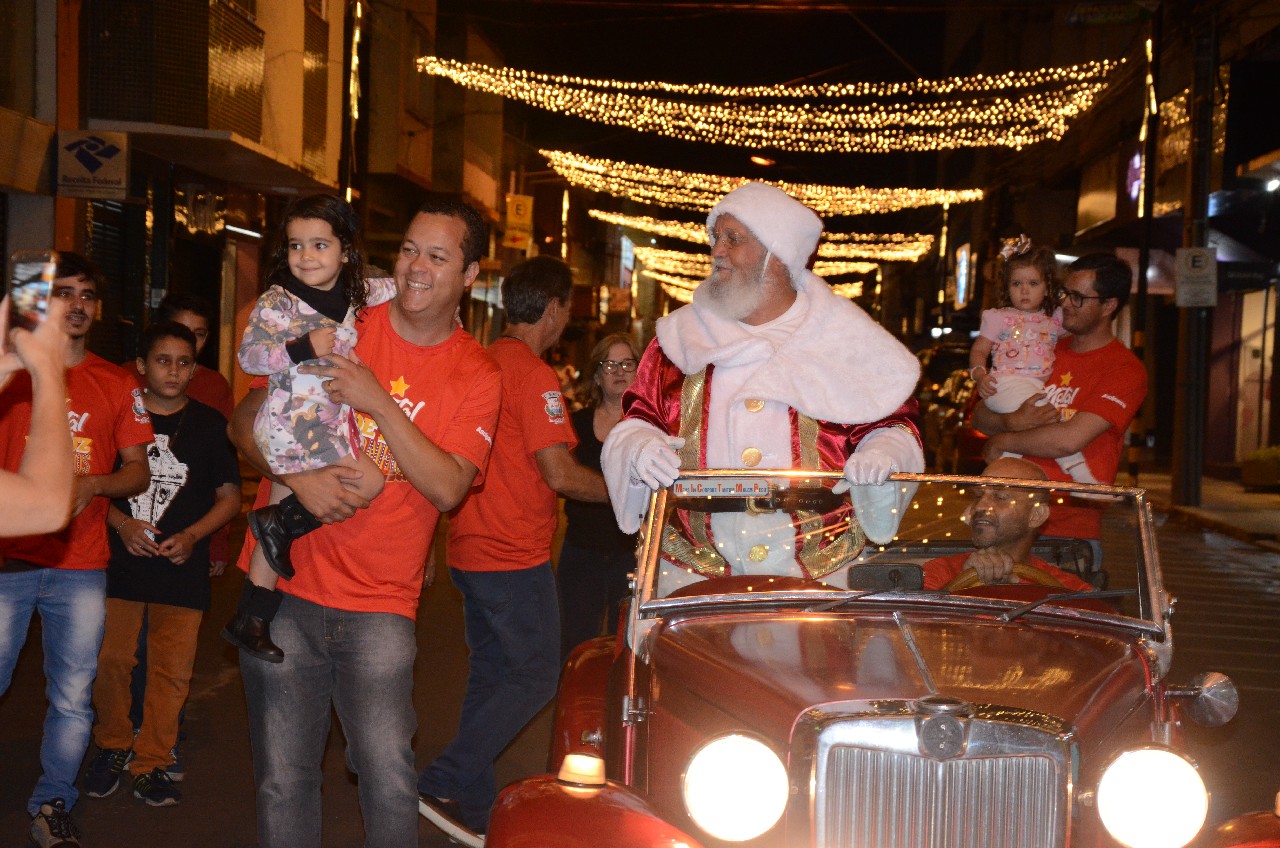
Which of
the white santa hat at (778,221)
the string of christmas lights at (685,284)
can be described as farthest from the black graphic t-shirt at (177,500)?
the string of christmas lights at (685,284)

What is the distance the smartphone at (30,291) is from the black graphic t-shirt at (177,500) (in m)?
3.45

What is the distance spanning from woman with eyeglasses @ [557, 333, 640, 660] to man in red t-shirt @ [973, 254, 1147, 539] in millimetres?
1793

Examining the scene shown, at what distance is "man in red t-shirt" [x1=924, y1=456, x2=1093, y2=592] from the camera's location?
3.93m

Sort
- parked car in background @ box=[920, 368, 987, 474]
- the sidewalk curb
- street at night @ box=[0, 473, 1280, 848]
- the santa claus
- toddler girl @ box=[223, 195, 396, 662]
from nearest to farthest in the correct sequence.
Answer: toddler girl @ box=[223, 195, 396, 662] → the santa claus → street at night @ box=[0, 473, 1280, 848] → the sidewalk curb → parked car in background @ box=[920, 368, 987, 474]

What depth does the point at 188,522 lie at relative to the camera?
6102mm

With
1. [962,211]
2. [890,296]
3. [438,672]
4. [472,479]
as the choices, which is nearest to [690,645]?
[472,479]

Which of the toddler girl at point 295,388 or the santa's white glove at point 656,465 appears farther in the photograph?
the santa's white glove at point 656,465

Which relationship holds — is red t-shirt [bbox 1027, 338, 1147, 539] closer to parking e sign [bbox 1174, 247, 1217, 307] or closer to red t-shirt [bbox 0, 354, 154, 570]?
red t-shirt [bbox 0, 354, 154, 570]

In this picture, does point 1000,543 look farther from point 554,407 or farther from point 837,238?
point 837,238

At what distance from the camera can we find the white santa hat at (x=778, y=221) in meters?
4.74

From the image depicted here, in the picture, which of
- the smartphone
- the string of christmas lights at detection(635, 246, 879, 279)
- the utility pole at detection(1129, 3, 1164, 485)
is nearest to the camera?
the smartphone

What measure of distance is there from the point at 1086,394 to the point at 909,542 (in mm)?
2137

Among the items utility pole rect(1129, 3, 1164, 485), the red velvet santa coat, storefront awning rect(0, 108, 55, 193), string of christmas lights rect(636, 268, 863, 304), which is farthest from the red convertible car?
string of christmas lights rect(636, 268, 863, 304)

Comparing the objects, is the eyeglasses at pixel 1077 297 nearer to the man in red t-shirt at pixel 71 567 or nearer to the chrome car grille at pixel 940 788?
the chrome car grille at pixel 940 788
